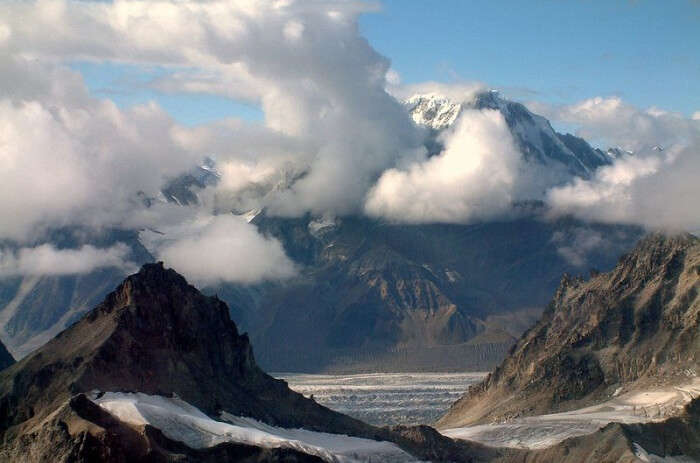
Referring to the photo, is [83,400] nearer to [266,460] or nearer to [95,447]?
[95,447]

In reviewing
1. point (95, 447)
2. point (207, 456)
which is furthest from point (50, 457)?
point (207, 456)

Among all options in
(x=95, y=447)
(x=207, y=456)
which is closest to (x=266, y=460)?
(x=207, y=456)

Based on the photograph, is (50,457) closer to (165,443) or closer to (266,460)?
(165,443)

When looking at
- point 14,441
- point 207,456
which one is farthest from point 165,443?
point 14,441

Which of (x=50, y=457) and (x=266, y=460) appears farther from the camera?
(x=266, y=460)

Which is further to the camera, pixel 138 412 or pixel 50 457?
pixel 138 412

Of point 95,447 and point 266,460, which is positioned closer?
point 95,447

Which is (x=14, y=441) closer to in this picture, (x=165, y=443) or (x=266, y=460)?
(x=165, y=443)
